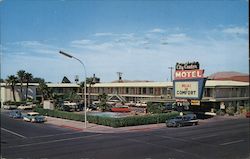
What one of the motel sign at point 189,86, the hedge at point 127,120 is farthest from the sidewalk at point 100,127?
the motel sign at point 189,86

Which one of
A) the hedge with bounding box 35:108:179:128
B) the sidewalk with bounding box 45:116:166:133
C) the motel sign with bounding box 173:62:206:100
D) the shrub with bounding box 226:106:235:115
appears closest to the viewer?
the motel sign with bounding box 173:62:206:100

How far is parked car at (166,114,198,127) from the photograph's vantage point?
967 inches

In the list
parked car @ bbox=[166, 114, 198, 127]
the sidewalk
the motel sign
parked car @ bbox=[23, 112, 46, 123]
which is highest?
the motel sign

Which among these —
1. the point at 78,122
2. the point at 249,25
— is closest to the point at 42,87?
the point at 249,25

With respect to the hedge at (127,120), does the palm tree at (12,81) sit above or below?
above

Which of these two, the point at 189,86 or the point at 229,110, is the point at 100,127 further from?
the point at 229,110

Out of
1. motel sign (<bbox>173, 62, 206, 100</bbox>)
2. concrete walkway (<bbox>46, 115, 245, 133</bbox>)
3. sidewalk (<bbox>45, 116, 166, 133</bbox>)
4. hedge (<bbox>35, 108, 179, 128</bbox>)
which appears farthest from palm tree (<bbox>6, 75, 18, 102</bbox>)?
hedge (<bbox>35, 108, 179, 128</bbox>)

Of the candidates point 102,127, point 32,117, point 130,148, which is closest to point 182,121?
point 102,127

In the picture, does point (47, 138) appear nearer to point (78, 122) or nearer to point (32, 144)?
point (32, 144)

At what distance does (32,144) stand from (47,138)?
2850mm

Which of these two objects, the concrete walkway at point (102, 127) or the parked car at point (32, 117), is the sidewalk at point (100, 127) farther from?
the parked car at point (32, 117)

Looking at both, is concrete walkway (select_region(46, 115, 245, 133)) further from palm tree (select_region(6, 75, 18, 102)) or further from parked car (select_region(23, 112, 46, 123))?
palm tree (select_region(6, 75, 18, 102))

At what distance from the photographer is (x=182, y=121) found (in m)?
28.3

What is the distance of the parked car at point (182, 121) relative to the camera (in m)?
24.6
